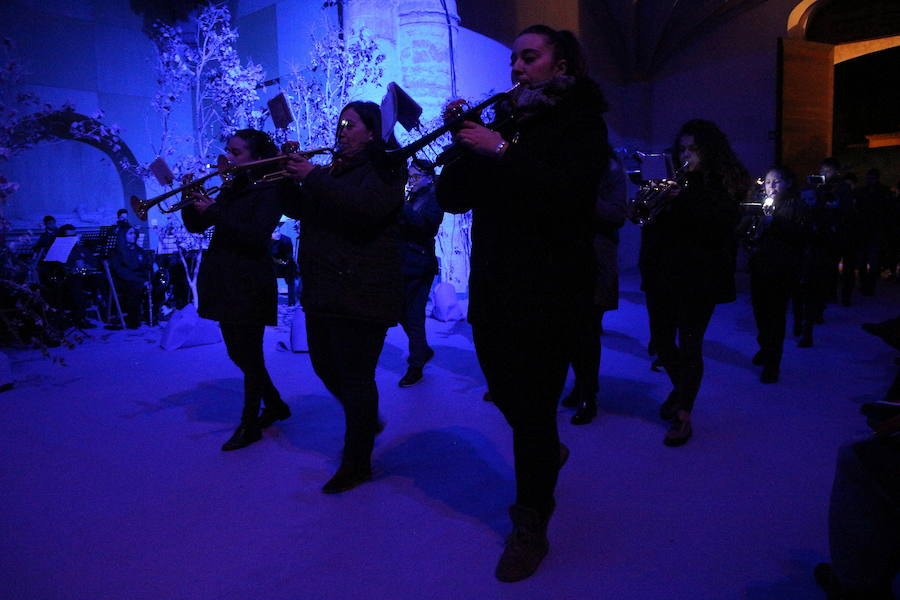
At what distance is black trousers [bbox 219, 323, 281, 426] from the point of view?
3529mm

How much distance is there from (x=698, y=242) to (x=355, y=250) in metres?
1.91

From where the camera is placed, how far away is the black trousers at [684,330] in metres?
3.52

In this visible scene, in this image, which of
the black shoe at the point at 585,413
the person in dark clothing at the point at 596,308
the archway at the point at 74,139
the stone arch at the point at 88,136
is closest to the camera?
the person in dark clothing at the point at 596,308

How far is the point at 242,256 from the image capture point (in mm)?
3502

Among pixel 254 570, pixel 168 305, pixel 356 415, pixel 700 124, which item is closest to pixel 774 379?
pixel 700 124

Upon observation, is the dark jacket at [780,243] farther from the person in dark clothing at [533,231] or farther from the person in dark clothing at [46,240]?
the person in dark clothing at [46,240]

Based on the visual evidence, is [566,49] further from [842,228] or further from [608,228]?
[842,228]

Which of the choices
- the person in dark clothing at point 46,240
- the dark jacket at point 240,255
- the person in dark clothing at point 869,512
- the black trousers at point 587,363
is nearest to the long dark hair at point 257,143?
the dark jacket at point 240,255

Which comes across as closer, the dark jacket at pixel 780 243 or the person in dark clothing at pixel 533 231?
the person in dark clothing at pixel 533 231

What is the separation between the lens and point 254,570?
7.73 ft

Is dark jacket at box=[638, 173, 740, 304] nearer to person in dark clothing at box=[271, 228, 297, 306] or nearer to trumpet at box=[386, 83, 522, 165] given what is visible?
trumpet at box=[386, 83, 522, 165]

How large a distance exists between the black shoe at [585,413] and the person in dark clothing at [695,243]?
535mm

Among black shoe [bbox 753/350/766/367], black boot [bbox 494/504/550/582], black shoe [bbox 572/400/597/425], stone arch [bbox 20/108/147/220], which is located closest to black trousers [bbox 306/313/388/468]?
black boot [bbox 494/504/550/582]

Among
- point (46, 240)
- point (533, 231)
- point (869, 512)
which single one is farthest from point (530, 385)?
point (46, 240)
